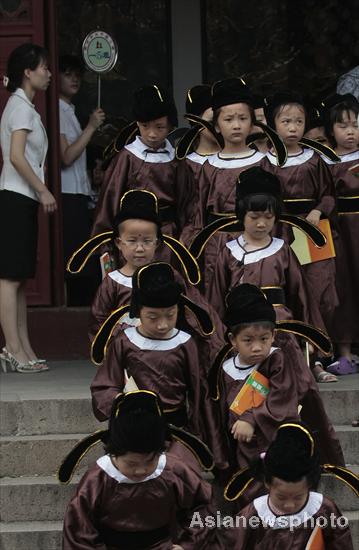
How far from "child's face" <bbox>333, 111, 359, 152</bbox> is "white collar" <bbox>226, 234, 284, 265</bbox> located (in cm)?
146

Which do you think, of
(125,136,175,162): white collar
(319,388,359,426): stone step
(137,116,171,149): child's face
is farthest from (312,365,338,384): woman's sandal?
(137,116,171,149): child's face

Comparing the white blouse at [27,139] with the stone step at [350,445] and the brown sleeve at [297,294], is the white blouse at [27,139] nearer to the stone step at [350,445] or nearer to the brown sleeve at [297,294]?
the brown sleeve at [297,294]

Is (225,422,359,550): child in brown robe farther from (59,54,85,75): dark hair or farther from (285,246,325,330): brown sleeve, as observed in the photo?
(59,54,85,75): dark hair

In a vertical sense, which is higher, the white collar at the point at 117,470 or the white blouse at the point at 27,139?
the white blouse at the point at 27,139

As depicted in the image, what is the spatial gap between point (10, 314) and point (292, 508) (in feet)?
10.7

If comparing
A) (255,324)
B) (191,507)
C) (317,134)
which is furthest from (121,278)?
(317,134)

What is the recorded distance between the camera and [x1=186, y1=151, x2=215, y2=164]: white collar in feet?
30.6

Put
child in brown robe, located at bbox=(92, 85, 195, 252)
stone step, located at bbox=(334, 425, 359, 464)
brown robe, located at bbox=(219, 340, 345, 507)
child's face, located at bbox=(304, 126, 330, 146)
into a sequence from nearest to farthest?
brown robe, located at bbox=(219, 340, 345, 507) < stone step, located at bbox=(334, 425, 359, 464) < child in brown robe, located at bbox=(92, 85, 195, 252) < child's face, located at bbox=(304, 126, 330, 146)

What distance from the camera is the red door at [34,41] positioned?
414 inches

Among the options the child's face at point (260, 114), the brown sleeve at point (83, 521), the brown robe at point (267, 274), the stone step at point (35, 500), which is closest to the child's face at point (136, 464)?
the brown sleeve at point (83, 521)

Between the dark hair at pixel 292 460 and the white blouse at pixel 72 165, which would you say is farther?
the white blouse at pixel 72 165

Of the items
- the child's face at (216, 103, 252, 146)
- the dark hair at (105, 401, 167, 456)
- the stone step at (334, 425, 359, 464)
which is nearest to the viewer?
the dark hair at (105, 401, 167, 456)

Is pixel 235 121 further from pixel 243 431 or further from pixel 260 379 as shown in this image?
pixel 243 431

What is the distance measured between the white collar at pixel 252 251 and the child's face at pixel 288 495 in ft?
5.77
